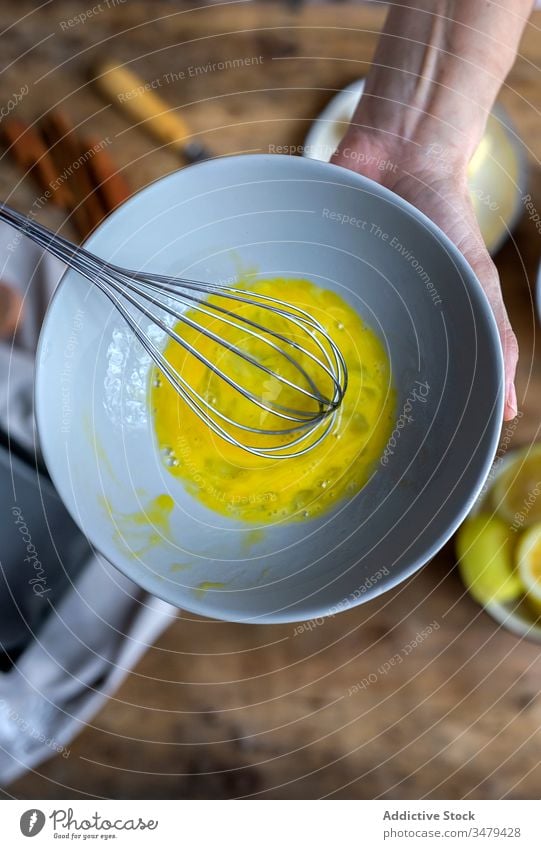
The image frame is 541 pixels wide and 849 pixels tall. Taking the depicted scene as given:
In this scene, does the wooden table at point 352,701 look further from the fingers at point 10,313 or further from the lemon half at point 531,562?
the fingers at point 10,313

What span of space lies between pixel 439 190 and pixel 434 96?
6cm

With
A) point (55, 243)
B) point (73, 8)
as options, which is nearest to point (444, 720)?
point (55, 243)

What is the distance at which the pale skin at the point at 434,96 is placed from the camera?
1.26 ft

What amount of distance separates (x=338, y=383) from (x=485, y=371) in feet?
0.22

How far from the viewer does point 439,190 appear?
1.24 feet

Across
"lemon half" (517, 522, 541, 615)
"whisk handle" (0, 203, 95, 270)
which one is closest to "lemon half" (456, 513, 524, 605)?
"lemon half" (517, 522, 541, 615)

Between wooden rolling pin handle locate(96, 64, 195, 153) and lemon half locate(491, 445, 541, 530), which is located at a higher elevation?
wooden rolling pin handle locate(96, 64, 195, 153)

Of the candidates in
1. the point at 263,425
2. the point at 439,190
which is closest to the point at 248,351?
the point at 263,425

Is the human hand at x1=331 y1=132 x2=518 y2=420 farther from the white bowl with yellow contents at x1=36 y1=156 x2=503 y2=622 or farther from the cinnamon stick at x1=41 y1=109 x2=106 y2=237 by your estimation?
the cinnamon stick at x1=41 y1=109 x2=106 y2=237

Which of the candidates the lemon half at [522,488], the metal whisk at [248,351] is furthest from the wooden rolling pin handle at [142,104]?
the lemon half at [522,488]

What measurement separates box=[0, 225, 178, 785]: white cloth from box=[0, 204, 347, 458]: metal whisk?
4.6 inches

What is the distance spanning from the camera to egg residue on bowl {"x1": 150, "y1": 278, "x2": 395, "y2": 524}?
34 centimetres

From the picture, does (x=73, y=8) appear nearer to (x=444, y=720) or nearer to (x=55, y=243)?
(x=55, y=243)

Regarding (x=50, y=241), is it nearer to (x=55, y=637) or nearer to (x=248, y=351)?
(x=248, y=351)
